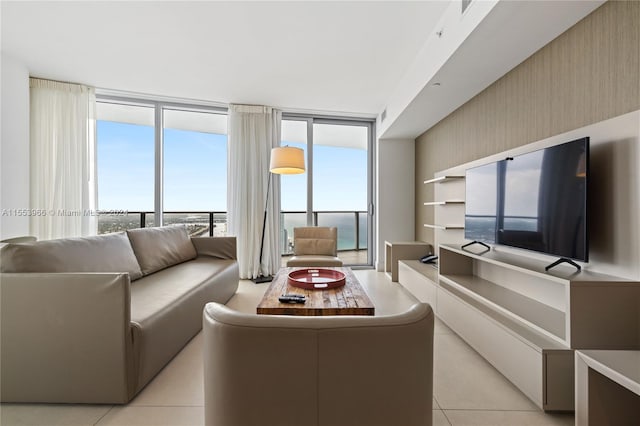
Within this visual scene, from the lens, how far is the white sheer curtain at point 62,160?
139 inches

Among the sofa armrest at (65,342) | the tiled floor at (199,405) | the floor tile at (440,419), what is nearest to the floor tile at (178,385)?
the tiled floor at (199,405)

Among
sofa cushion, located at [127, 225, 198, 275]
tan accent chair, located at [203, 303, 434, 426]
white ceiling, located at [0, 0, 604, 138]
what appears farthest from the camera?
sofa cushion, located at [127, 225, 198, 275]

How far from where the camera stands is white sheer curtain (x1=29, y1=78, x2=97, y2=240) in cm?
353

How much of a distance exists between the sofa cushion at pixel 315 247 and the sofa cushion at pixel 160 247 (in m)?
1.37

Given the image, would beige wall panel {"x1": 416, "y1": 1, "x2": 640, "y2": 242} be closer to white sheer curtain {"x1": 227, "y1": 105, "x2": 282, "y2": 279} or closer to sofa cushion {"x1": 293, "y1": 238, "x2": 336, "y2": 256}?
sofa cushion {"x1": 293, "y1": 238, "x2": 336, "y2": 256}

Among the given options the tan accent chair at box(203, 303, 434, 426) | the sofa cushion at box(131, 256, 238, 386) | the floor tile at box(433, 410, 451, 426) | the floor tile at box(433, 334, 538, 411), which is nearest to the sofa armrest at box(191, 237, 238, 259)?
the sofa cushion at box(131, 256, 238, 386)

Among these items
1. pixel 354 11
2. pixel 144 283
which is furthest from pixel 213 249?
pixel 354 11

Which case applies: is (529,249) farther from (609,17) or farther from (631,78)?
(609,17)

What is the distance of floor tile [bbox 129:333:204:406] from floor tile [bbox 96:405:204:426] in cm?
4

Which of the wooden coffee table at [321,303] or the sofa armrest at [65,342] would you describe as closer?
the sofa armrest at [65,342]

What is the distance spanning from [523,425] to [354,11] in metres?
2.97

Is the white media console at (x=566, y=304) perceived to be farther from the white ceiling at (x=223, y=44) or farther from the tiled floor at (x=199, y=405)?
the white ceiling at (x=223, y=44)

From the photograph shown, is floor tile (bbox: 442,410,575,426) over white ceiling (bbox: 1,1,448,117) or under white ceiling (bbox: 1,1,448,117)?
under

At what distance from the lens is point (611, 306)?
1422 mm
